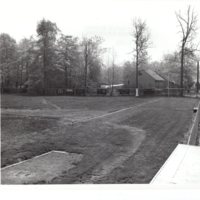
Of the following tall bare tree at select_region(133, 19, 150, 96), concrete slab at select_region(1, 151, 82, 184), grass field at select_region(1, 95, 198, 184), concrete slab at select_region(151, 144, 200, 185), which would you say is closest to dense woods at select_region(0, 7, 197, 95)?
tall bare tree at select_region(133, 19, 150, 96)

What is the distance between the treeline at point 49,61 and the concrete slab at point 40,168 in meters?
0.87

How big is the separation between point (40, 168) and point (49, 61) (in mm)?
1332

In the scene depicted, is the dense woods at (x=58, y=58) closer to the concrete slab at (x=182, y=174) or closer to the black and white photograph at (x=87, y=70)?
the black and white photograph at (x=87, y=70)

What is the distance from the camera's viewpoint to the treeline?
7.44 ft

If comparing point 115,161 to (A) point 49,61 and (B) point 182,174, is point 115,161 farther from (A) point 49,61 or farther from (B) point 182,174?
(A) point 49,61

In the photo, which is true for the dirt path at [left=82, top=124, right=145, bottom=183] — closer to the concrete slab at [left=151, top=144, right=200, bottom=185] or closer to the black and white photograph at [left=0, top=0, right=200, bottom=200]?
the black and white photograph at [left=0, top=0, right=200, bottom=200]

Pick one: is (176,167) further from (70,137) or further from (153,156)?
(70,137)

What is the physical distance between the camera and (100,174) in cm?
176

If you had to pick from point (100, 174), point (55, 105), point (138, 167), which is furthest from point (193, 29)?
point (55, 105)

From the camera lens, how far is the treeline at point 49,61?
7.44 feet

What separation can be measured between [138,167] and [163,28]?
Result: 1.19 m

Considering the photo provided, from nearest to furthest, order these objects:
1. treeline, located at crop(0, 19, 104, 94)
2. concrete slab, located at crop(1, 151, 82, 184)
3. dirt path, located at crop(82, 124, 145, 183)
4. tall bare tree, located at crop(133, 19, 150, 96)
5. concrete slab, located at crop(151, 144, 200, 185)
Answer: concrete slab, located at crop(151, 144, 200, 185) → concrete slab, located at crop(1, 151, 82, 184) → dirt path, located at crop(82, 124, 145, 183) → tall bare tree, located at crop(133, 19, 150, 96) → treeline, located at crop(0, 19, 104, 94)

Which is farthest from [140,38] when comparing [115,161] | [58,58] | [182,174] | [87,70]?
[182,174]

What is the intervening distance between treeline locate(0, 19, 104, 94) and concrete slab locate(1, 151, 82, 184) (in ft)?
2.86
